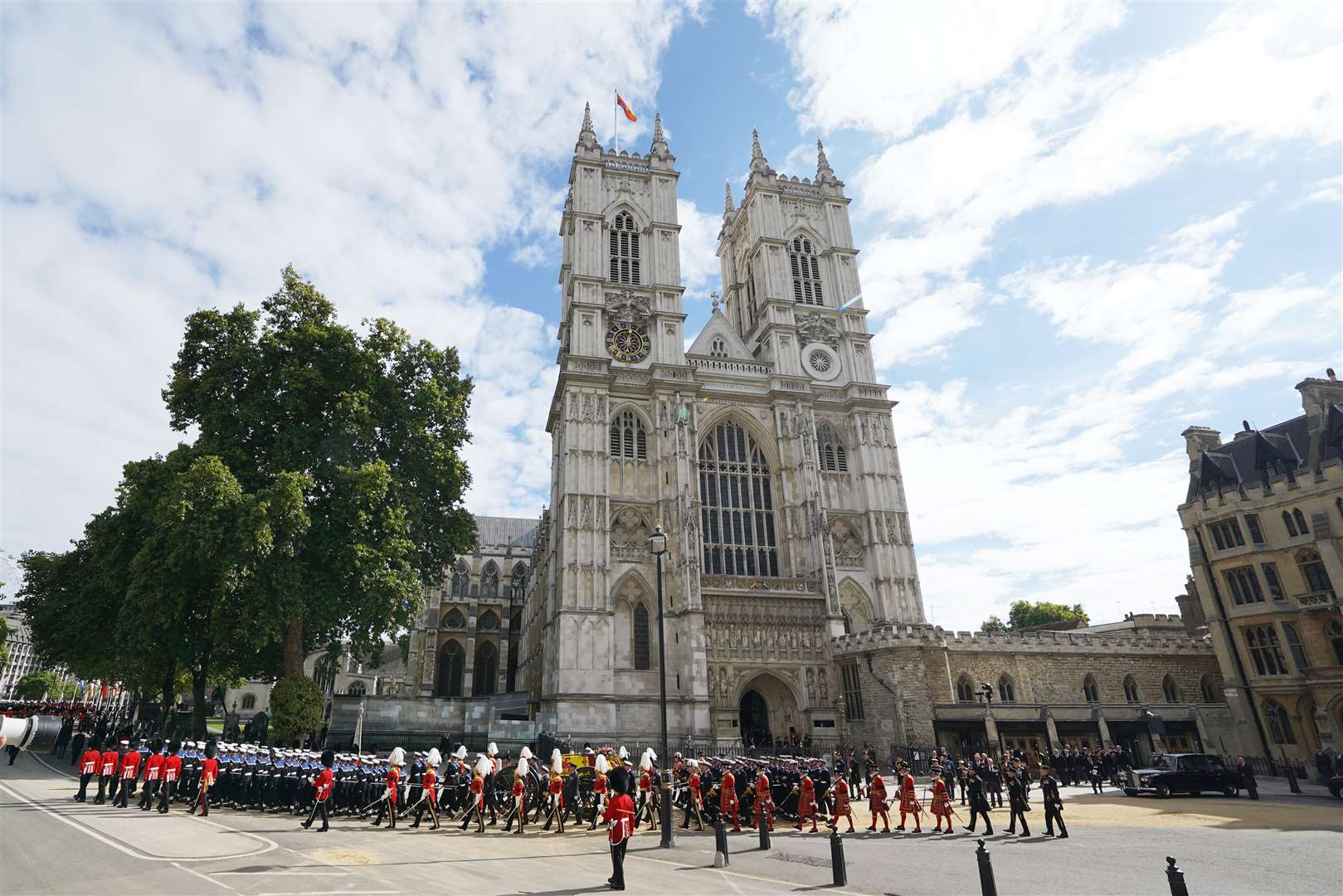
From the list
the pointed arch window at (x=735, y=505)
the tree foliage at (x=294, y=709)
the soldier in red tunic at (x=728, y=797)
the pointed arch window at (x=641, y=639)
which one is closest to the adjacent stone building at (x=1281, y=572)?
the pointed arch window at (x=735, y=505)

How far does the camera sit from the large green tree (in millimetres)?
24422

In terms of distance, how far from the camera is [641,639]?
3553 centimetres

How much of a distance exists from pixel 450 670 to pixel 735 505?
32239 mm

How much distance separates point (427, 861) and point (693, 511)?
86.0 feet

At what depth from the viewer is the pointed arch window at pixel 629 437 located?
39219mm

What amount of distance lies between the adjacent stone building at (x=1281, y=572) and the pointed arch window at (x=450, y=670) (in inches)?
1966

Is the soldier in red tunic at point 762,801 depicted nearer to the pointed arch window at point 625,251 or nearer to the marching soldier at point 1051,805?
the marching soldier at point 1051,805

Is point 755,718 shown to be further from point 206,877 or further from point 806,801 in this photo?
point 206,877

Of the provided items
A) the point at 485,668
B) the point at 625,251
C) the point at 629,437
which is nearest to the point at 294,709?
the point at 629,437

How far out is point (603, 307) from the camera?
41438 mm

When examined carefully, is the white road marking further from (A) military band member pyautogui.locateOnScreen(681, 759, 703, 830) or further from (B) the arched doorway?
(B) the arched doorway

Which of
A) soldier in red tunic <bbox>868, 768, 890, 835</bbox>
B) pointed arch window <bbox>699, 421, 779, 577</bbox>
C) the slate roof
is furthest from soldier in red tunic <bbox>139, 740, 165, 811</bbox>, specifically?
the slate roof

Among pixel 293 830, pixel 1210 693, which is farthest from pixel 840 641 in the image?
pixel 293 830

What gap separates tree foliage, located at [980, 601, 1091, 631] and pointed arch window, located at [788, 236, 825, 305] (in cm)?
3583
